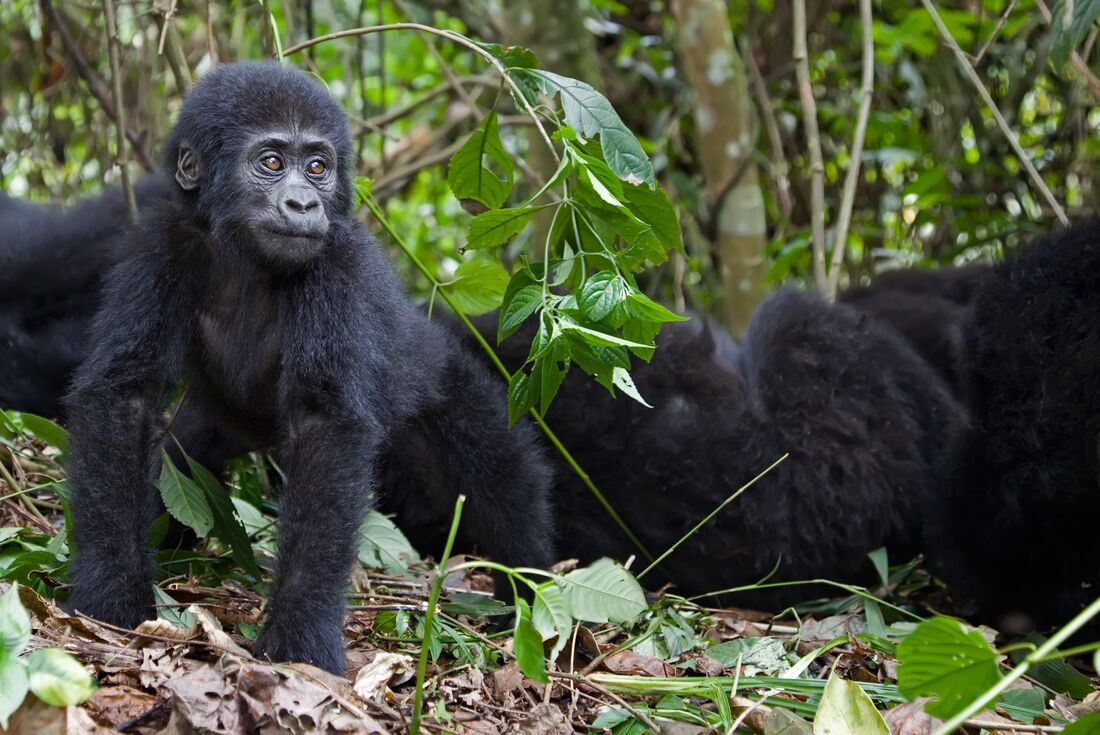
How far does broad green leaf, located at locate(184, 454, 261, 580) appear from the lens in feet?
10.2

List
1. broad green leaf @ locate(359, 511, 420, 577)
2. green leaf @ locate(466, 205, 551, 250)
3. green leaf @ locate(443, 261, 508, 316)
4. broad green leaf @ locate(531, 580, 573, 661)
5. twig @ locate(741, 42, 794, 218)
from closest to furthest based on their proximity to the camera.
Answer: broad green leaf @ locate(531, 580, 573, 661)
green leaf @ locate(466, 205, 551, 250)
green leaf @ locate(443, 261, 508, 316)
broad green leaf @ locate(359, 511, 420, 577)
twig @ locate(741, 42, 794, 218)

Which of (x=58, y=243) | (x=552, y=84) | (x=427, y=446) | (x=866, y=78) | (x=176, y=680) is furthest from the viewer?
(x=58, y=243)

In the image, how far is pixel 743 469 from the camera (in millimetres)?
3947

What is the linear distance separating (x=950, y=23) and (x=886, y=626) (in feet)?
12.1

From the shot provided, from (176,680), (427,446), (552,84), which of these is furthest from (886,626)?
(176,680)

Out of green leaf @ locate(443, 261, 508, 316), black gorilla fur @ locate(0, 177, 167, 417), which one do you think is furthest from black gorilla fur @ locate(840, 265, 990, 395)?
black gorilla fur @ locate(0, 177, 167, 417)

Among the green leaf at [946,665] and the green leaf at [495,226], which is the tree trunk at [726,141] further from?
the green leaf at [946,665]

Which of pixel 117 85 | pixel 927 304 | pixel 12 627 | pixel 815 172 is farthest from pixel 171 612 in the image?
pixel 927 304

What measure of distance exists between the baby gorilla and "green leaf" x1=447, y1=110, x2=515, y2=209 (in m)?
A: 0.29

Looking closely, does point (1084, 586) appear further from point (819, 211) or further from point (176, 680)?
point (176, 680)

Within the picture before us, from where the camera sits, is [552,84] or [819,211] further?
[819,211]

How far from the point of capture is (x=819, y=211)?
4.65 m

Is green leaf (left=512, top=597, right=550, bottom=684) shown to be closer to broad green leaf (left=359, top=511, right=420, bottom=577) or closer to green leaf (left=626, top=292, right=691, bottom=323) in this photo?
green leaf (left=626, top=292, right=691, bottom=323)

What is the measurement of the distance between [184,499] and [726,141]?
328 cm
